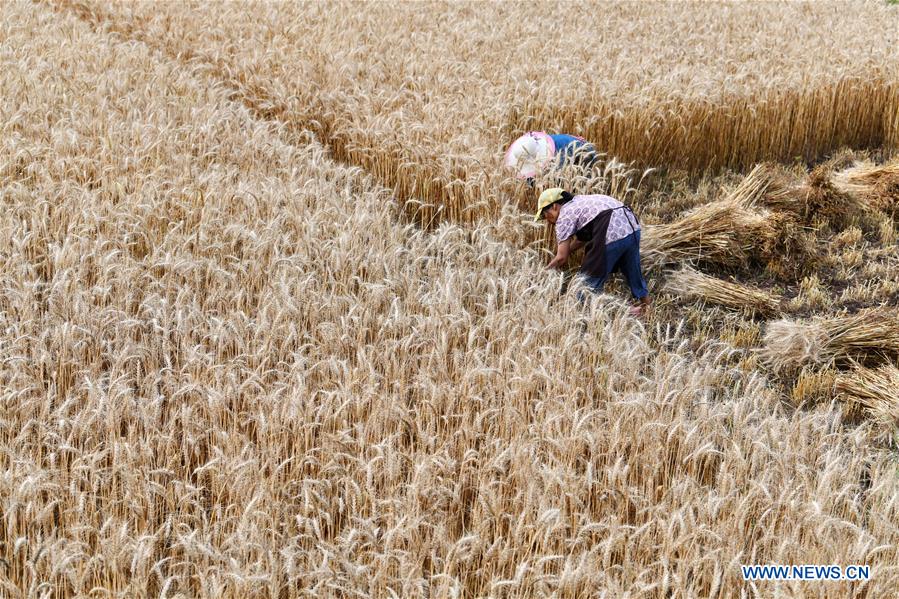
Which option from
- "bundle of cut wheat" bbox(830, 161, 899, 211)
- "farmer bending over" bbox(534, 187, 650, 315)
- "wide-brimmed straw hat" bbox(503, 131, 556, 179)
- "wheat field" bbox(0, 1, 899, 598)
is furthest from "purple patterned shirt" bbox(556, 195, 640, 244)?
"bundle of cut wheat" bbox(830, 161, 899, 211)

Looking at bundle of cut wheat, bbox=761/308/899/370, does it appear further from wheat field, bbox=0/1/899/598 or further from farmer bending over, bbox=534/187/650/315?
farmer bending over, bbox=534/187/650/315

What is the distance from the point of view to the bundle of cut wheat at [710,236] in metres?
5.80

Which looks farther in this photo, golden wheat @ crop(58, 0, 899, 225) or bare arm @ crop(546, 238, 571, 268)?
golden wheat @ crop(58, 0, 899, 225)

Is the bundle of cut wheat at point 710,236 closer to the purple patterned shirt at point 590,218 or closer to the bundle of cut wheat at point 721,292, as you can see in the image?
the bundle of cut wheat at point 721,292

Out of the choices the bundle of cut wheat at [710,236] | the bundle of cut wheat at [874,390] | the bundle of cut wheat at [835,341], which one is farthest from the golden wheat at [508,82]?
the bundle of cut wheat at [874,390]

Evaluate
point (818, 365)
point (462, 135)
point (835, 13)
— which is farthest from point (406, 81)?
point (835, 13)

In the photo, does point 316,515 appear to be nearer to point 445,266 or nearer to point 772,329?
point 445,266

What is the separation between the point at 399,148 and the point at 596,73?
2834 millimetres

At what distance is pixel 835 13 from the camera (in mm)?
11820

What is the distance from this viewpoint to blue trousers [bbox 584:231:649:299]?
198 inches

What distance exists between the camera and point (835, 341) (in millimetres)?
4602

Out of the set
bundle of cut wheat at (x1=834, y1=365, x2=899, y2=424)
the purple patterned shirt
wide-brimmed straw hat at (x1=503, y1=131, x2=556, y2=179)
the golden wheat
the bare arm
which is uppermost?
the golden wheat

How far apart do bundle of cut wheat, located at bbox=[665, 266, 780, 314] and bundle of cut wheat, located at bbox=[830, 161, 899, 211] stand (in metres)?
2.02

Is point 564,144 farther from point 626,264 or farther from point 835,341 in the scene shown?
point 835,341
